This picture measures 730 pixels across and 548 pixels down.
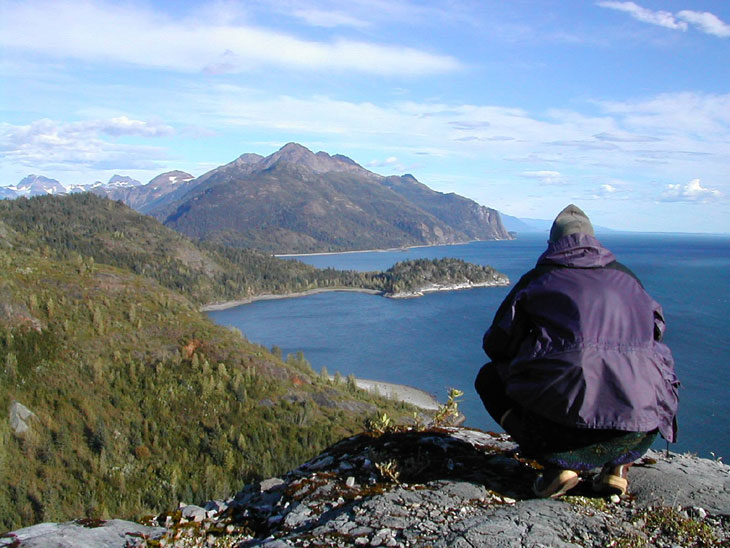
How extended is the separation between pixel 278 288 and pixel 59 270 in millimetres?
117109

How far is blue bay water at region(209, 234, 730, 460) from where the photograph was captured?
5025cm

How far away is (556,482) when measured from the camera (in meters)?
4.67

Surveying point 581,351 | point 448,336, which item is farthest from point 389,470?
point 448,336

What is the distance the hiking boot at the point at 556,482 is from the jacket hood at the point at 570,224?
6.77ft

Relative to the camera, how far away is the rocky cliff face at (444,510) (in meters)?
4.11

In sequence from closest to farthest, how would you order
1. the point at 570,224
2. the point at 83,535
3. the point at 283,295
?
the point at 570,224
the point at 83,535
the point at 283,295

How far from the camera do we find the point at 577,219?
15.6 feet

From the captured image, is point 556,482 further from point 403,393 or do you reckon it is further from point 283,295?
point 283,295

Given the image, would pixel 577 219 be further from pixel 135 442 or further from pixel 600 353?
pixel 135 442

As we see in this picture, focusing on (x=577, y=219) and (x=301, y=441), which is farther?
(x=301, y=441)

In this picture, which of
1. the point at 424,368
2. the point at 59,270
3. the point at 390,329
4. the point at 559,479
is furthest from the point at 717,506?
the point at 390,329

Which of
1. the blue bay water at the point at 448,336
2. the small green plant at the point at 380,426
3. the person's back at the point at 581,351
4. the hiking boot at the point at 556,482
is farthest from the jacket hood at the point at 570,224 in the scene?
the blue bay water at the point at 448,336

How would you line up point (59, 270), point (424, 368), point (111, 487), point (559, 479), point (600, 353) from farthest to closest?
point (424, 368) < point (59, 270) < point (111, 487) < point (559, 479) < point (600, 353)

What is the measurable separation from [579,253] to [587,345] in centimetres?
82
